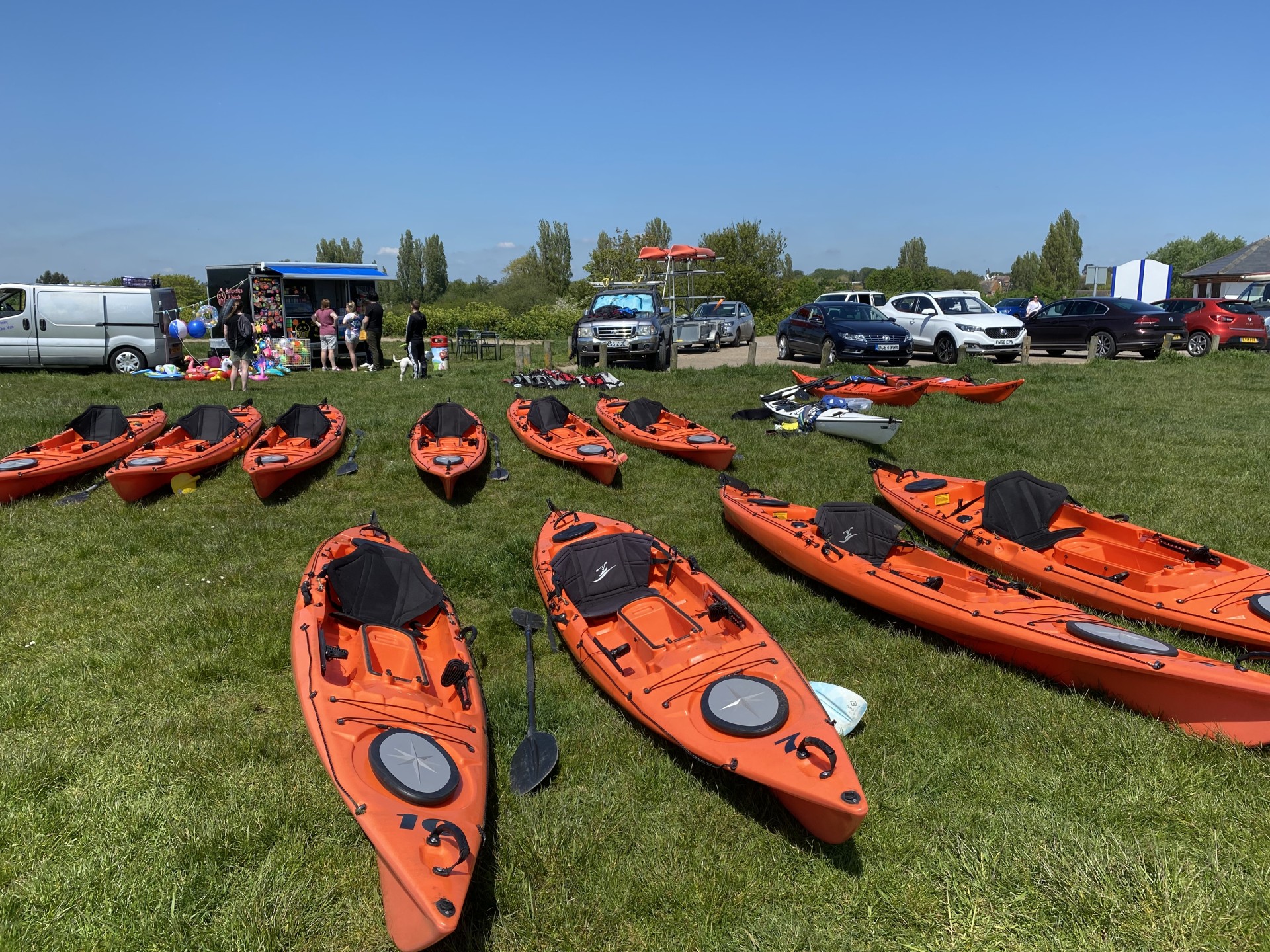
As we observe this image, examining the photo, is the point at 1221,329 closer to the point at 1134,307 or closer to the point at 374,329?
the point at 1134,307

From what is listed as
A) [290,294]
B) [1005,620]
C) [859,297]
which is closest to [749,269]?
[859,297]

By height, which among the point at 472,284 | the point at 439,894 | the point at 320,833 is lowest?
the point at 320,833

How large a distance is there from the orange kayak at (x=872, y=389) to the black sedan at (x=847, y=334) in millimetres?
3553

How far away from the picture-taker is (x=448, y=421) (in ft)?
32.3

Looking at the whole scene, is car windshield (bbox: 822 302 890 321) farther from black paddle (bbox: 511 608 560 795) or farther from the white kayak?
black paddle (bbox: 511 608 560 795)

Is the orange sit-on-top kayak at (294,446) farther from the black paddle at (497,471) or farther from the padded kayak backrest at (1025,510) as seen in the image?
the padded kayak backrest at (1025,510)

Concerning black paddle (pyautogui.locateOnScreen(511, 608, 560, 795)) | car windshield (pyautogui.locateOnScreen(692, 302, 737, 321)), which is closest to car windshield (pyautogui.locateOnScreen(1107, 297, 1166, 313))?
car windshield (pyautogui.locateOnScreen(692, 302, 737, 321))

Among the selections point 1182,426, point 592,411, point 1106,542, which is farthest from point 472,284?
point 1106,542

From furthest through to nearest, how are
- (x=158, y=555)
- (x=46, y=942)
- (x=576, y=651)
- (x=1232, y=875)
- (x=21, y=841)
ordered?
1. (x=158, y=555)
2. (x=576, y=651)
3. (x=21, y=841)
4. (x=1232, y=875)
5. (x=46, y=942)

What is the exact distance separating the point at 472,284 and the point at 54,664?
169 ft

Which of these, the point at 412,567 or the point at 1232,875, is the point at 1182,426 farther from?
the point at 412,567

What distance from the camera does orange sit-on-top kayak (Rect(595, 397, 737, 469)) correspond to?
923 cm

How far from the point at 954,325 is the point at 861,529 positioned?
42.4ft

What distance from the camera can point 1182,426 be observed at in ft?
36.1
